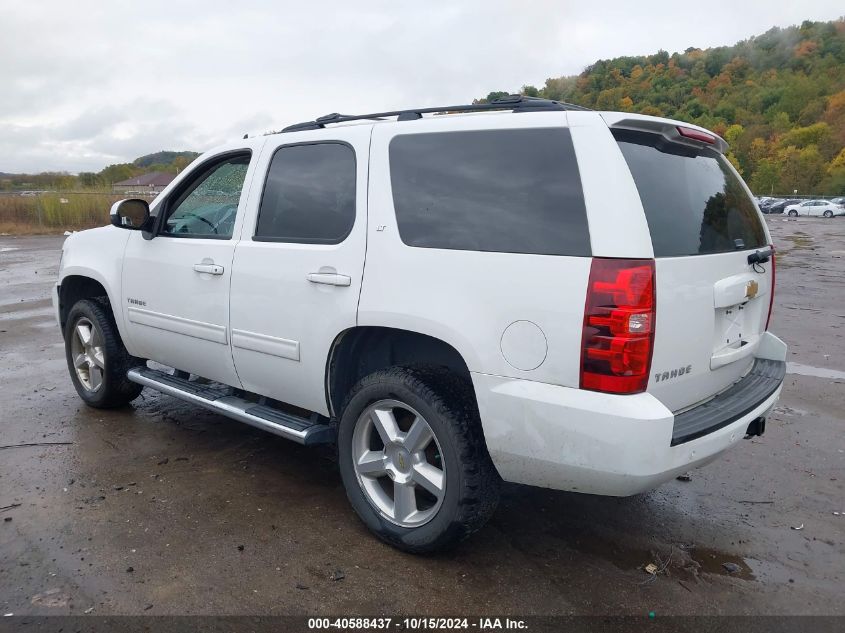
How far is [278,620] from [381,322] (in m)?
1.31

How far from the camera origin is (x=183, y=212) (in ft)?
14.2

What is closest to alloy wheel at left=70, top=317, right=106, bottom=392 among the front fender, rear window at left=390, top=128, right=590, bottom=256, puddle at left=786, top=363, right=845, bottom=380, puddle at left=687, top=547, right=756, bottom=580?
the front fender

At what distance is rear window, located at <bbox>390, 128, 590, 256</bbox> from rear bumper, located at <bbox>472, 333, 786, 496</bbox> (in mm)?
571

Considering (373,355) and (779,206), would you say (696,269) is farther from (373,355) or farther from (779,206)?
(779,206)

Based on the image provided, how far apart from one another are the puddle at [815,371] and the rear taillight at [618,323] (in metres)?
4.61

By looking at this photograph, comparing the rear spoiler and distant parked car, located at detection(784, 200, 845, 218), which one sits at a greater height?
the rear spoiler

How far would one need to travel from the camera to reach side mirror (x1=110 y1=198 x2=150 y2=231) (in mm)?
4328

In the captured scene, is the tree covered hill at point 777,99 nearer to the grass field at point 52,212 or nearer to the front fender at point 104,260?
the grass field at point 52,212

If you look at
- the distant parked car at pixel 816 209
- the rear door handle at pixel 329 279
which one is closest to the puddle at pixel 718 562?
the rear door handle at pixel 329 279

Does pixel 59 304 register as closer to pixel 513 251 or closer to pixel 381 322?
pixel 381 322

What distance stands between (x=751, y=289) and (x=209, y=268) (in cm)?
293

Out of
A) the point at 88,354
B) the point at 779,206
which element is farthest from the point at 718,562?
the point at 779,206

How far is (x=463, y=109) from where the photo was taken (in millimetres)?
3211

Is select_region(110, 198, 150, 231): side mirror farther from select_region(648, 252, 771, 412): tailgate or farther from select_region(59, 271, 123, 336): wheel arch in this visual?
select_region(648, 252, 771, 412): tailgate
